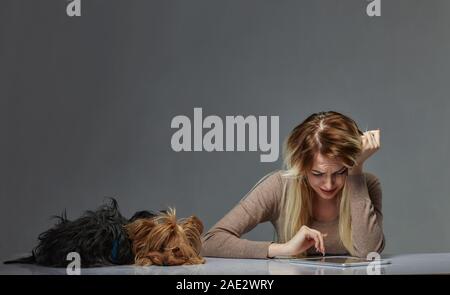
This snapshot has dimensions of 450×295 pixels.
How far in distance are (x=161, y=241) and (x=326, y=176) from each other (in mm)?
601

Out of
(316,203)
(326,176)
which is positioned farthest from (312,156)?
(316,203)

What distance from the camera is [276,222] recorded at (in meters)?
2.61

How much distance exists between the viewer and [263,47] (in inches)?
116

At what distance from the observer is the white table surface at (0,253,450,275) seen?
83.1 inches

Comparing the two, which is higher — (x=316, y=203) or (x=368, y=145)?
(x=368, y=145)

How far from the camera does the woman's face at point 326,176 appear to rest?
Answer: 8.09ft

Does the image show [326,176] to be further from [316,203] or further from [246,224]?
[246,224]

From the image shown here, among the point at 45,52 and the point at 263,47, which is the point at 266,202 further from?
the point at 45,52

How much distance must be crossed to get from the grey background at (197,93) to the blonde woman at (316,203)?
0.33 m


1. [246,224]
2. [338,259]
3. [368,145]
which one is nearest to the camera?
[338,259]

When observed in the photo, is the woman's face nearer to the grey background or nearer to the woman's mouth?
the woman's mouth

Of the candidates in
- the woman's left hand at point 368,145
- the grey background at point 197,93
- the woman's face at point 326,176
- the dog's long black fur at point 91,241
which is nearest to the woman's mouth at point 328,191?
the woman's face at point 326,176

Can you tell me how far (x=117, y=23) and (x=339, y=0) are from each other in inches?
34.6
